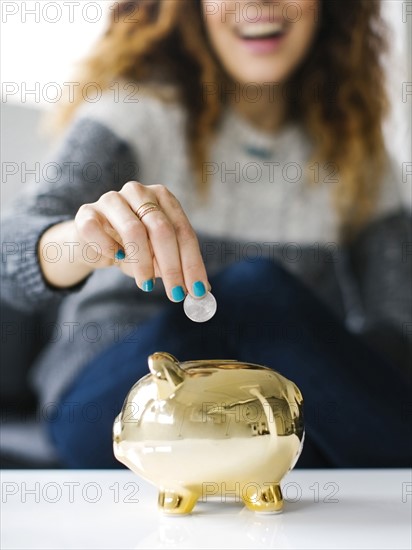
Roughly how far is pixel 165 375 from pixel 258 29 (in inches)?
29.1

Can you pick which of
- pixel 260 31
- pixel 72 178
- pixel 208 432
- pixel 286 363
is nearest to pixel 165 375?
pixel 208 432

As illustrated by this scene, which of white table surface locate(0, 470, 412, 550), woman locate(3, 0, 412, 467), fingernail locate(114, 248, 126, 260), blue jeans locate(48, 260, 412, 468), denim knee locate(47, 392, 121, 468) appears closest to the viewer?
white table surface locate(0, 470, 412, 550)

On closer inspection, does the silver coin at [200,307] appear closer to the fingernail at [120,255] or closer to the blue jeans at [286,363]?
the fingernail at [120,255]

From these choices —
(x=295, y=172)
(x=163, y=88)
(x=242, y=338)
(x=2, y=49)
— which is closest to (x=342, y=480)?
(x=242, y=338)

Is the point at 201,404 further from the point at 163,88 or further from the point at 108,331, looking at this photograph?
the point at 163,88

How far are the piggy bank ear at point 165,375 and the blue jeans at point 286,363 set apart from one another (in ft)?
0.96

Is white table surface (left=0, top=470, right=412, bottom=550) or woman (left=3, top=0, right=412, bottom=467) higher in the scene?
woman (left=3, top=0, right=412, bottom=467)

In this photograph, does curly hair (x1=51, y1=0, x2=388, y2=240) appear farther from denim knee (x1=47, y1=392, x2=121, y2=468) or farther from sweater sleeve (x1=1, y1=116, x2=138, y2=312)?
denim knee (x1=47, y1=392, x2=121, y2=468)

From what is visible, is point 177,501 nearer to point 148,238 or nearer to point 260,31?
point 148,238

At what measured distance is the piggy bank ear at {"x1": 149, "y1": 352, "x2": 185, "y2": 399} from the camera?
0.55m

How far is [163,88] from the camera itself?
1.14 meters

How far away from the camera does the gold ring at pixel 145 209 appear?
61cm

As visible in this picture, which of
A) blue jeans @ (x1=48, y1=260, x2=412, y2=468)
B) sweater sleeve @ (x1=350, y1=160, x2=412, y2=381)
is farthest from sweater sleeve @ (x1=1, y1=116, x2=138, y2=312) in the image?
sweater sleeve @ (x1=350, y1=160, x2=412, y2=381)

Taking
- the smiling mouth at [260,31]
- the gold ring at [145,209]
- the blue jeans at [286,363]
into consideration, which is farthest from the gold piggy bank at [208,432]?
the smiling mouth at [260,31]
